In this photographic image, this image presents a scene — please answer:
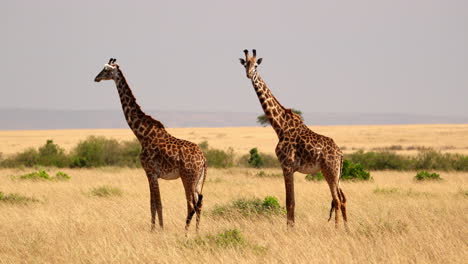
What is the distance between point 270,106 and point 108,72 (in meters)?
3.00

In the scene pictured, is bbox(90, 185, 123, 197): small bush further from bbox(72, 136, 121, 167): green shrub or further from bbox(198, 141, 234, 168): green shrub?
bbox(72, 136, 121, 167): green shrub

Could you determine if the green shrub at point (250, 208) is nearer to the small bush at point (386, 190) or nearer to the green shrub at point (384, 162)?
the small bush at point (386, 190)

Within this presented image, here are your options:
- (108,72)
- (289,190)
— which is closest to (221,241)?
(289,190)

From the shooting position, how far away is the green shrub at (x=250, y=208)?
1380cm

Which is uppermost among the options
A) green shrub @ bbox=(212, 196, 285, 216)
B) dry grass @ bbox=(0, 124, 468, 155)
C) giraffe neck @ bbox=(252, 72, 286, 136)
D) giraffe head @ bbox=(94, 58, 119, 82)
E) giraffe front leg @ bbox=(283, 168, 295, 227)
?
giraffe head @ bbox=(94, 58, 119, 82)

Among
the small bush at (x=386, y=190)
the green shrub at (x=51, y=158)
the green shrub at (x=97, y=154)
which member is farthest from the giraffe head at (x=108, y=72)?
the green shrub at (x=51, y=158)

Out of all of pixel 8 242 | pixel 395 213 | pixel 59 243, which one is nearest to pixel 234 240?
pixel 59 243

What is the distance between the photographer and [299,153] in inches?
439

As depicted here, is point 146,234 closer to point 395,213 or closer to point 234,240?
point 234,240

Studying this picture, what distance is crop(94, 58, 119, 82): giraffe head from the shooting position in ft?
38.7

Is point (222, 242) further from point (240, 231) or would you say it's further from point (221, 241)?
point (240, 231)

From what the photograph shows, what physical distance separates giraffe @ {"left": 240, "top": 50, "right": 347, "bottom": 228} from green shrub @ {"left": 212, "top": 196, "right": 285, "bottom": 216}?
244cm

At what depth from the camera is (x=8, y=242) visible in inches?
425

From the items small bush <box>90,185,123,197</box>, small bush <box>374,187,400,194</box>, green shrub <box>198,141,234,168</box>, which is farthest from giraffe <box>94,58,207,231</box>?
green shrub <box>198,141,234,168</box>
